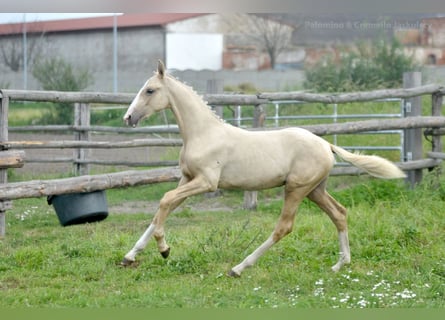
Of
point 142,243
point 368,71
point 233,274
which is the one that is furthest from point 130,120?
point 368,71

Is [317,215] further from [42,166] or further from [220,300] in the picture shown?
[42,166]

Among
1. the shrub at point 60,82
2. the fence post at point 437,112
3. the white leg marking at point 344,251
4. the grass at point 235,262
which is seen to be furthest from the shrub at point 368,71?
the white leg marking at point 344,251

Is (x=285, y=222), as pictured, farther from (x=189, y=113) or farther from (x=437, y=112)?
(x=437, y=112)

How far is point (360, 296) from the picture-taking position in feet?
18.9

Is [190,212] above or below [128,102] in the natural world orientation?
below

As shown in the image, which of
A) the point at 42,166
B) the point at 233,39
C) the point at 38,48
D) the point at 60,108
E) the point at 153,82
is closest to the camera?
the point at 153,82

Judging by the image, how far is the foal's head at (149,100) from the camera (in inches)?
263

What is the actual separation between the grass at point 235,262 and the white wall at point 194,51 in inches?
1051

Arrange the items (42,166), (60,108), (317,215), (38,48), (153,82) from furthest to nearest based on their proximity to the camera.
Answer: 1. (38,48)
2. (60,108)
3. (42,166)
4. (317,215)
5. (153,82)

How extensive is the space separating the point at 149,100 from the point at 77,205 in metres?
2.75

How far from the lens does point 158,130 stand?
12477 millimetres

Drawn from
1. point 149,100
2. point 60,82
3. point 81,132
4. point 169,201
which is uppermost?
point 60,82

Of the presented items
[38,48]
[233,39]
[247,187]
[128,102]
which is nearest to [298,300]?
[247,187]

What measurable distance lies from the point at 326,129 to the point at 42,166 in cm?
756
